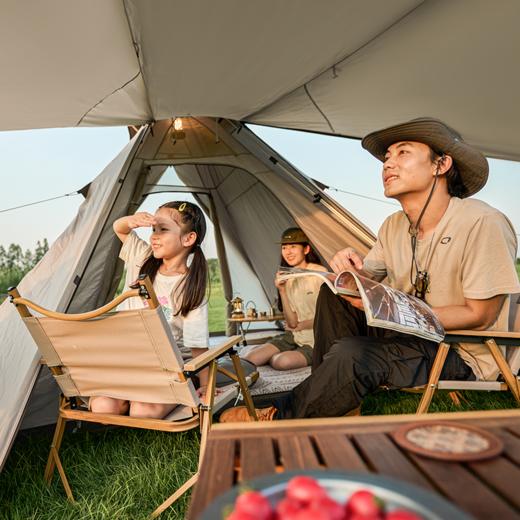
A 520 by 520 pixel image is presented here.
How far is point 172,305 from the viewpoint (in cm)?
275

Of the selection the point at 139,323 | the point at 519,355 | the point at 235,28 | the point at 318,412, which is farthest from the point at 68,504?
the point at 235,28

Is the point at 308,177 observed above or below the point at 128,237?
above

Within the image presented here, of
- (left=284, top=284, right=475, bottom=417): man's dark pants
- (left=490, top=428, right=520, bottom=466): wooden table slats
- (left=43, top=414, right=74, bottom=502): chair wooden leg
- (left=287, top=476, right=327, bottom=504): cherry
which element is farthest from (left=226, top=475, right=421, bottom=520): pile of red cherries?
(left=43, top=414, right=74, bottom=502): chair wooden leg

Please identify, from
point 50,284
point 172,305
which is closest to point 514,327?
point 172,305

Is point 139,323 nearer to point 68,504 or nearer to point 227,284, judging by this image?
point 68,504

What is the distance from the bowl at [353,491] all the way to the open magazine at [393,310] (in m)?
1.05

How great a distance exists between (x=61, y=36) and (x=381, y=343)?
2.05 metres

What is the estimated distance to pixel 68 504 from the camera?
203 centimetres

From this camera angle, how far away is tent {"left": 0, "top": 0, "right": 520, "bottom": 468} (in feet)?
7.97

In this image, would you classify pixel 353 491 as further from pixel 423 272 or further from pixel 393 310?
pixel 423 272

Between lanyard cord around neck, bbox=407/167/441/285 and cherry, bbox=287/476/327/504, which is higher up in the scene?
lanyard cord around neck, bbox=407/167/441/285

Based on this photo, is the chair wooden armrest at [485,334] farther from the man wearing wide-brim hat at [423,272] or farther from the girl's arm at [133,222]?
the girl's arm at [133,222]

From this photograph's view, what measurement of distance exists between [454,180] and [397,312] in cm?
95

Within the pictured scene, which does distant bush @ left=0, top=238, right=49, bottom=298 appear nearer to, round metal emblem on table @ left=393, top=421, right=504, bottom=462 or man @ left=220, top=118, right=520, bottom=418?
man @ left=220, top=118, right=520, bottom=418
